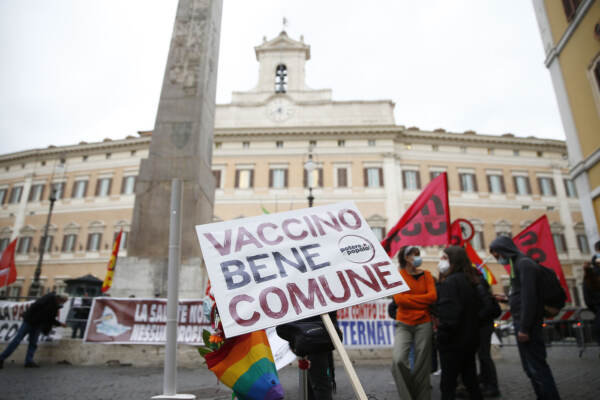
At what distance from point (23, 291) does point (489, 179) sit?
1383 inches

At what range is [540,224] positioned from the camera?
22.7 ft

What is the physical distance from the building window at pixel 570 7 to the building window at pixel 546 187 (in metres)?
21.1

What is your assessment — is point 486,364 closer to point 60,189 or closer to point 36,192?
point 60,189

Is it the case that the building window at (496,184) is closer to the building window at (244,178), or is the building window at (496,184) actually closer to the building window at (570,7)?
the building window at (244,178)

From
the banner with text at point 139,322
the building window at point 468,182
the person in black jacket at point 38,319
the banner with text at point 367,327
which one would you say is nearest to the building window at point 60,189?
the person in black jacket at point 38,319

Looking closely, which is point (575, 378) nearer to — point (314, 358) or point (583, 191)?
point (314, 358)

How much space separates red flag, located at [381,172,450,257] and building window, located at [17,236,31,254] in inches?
1281

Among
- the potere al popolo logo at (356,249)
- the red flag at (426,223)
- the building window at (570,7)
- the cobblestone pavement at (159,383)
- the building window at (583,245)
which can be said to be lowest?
the cobblestone pavement at (159,383)

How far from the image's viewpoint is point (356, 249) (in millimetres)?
2500

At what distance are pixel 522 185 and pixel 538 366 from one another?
2897 cm

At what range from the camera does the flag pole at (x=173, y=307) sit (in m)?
2.79

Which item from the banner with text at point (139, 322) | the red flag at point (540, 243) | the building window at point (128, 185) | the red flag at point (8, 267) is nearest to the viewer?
the banner with text at point (139, 322)

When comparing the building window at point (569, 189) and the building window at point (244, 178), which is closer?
the building window at point (244, 178)

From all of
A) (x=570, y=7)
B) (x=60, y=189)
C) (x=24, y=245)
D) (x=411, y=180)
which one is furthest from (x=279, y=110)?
(x=24, y=245)
